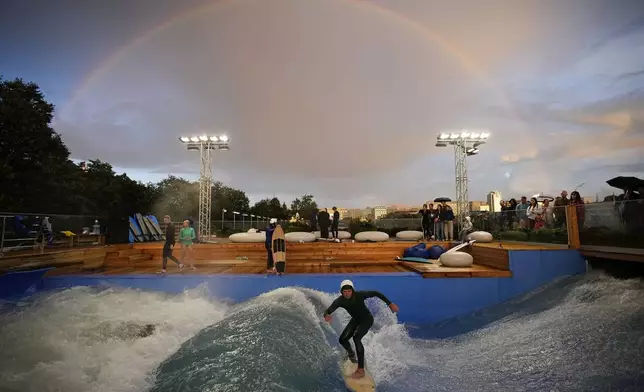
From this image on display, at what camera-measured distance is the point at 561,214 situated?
397 inches

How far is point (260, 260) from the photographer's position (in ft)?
43.6

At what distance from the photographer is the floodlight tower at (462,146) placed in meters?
17.8

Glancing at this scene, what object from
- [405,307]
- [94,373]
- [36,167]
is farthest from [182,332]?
[36,167]

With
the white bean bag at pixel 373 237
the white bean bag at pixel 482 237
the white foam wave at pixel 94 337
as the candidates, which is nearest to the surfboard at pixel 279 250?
the white foam wave at pixel 94 337

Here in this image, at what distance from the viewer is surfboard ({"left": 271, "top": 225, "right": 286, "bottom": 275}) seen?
10172 mm

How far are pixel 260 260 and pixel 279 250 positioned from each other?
324 centimetres

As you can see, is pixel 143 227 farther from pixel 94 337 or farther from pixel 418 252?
pixel 418 252

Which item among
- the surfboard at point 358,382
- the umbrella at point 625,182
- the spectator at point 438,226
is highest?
the umbrella at point 625,182

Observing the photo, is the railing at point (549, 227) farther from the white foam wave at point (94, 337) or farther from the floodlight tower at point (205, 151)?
the floodlight tower at point (205, 151)

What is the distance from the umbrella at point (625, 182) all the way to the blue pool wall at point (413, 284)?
7.17 ft

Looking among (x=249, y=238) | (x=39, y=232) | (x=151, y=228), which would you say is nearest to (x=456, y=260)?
(x=249, y=238)

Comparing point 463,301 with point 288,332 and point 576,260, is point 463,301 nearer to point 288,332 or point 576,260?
point 576,260

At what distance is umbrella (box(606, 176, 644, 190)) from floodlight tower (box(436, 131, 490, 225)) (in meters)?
7.68

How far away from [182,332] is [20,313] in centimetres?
369
